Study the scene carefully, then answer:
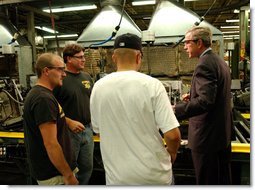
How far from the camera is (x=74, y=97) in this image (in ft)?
5.53

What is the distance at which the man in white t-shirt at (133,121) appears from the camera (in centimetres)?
102

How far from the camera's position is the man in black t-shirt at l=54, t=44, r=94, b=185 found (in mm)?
1683

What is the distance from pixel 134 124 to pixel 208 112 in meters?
0.52

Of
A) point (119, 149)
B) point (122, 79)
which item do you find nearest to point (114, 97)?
point (122, 79)

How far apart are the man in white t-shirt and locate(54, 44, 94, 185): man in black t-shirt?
1.94 ft

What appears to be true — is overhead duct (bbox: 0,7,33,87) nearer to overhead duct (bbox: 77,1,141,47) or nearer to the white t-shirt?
overhead duct (bbox: 77,1,141,47)

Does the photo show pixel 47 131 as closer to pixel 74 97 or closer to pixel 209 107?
pixel 74 97

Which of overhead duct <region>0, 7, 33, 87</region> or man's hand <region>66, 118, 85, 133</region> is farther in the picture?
overhead duct <region>0, 7, 33, 87</region>

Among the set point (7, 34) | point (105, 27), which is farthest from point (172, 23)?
point (7, 34)

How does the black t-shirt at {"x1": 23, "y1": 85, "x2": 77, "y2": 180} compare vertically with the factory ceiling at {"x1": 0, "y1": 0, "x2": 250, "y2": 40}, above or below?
below

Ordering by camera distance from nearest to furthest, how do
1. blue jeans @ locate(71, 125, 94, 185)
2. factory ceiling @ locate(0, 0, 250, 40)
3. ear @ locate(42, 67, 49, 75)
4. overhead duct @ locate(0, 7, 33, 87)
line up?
ear @ locate(42, 67, 49, 75) < blue jeans @ locate(71, 125, 94, 185) < overhead duct @ locate(0, 7, 33, 87) < factory ceiling @ locate(0, 0, 250, 40)

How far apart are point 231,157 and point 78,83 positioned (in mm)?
1027

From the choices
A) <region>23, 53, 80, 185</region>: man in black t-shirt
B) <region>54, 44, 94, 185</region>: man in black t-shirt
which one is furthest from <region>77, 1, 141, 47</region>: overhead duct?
<region>23, 53, 80, 185</region>: man in black t-shirt

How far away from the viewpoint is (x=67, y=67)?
5.82ft
